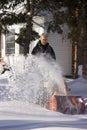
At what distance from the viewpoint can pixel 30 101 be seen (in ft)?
29.6

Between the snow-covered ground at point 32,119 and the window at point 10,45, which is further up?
the window at point 10,45

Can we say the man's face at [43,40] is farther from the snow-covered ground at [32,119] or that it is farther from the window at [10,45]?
the window at [10,45]

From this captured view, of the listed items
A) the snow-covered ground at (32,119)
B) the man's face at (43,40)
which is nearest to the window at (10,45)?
the man's face at (43,40)

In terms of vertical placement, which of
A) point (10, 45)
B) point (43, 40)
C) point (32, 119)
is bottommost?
point (32, 119)

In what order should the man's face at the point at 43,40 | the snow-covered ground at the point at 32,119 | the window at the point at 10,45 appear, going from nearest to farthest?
the snow-covered ground at the point at 32,119 → the man's face at the point at 43,40 → the window at the point at 10,45

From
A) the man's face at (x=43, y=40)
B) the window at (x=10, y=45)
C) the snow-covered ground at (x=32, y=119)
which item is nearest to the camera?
the snow-covered ground at (x=32, y=119)

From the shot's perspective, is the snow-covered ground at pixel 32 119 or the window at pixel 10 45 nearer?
the snow-covered ground at pixel 32 119

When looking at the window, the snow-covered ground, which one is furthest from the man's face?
the window

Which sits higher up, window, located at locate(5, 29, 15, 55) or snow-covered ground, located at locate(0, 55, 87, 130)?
window, located at locate(5, 29, 15, 55)

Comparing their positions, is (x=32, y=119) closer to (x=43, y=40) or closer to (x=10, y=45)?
(x=43, y=40)

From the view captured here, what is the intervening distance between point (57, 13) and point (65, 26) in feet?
4.90

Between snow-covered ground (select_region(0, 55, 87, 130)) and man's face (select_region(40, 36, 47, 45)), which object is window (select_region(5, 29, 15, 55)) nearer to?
man's face (select_region(40, 36, 47, 45))

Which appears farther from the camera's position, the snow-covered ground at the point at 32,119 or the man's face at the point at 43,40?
the man's face at the point at 43,40

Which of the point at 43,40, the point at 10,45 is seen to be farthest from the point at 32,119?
the point at 10,45
